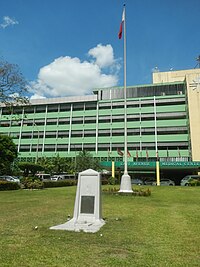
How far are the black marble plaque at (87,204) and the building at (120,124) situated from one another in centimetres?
5253

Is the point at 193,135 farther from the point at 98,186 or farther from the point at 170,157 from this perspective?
the point at 98,186

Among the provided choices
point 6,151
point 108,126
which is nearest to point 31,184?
point 6,151

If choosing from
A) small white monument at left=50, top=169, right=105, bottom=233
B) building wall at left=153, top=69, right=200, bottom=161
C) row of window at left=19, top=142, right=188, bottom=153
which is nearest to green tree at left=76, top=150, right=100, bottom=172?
row of window at left=19, top=142, right=188, bottom=153

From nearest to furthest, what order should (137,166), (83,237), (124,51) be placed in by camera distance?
(83,237) < (124,51) < (137,166)

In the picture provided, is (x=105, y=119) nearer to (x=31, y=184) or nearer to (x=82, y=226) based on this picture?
(x=31, y=184)

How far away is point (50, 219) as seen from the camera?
8945 mm

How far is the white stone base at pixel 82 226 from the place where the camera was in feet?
24.0

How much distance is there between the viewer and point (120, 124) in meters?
71.2

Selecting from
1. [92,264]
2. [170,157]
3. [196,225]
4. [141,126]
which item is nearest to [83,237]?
[92,264]

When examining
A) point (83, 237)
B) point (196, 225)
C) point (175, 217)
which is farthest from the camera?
point (175, 217)

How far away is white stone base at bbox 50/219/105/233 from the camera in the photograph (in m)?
7.30

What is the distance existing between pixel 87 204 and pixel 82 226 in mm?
1101

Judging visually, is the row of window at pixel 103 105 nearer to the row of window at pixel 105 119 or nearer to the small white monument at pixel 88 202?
the row of window at pixel 105 119

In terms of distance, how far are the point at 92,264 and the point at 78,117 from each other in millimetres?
72252
